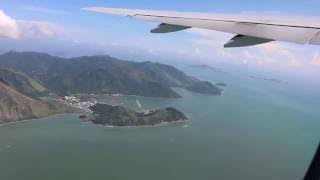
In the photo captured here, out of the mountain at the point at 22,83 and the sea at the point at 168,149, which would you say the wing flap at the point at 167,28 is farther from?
the mountain at the point at 22,83

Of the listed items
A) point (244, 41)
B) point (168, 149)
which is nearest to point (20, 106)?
point (168, 149)

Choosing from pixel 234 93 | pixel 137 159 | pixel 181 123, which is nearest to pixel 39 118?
pixel 181 123

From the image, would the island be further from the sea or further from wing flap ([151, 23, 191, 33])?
wing flap ([151, 23, 191, 33])

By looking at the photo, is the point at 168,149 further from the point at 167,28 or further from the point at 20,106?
the point at 167,28

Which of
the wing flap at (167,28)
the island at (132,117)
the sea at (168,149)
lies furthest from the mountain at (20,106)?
the wing flap at (167,28)

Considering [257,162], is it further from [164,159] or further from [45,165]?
[45,165]

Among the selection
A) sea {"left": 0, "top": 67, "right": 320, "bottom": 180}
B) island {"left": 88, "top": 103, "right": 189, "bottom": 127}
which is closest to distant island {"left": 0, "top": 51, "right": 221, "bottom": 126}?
island {"left": 88, "top": 103, "right": 189, "bottom": 127}
